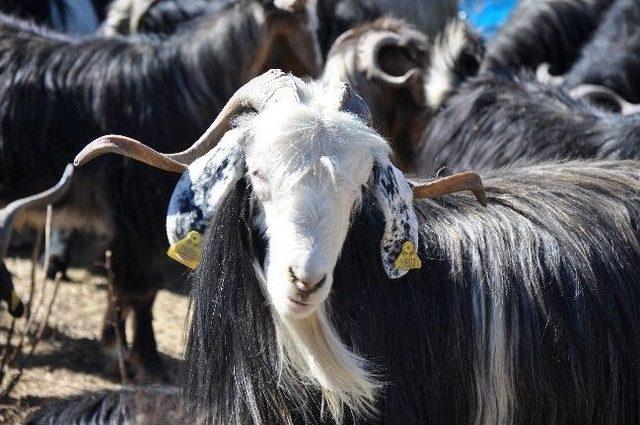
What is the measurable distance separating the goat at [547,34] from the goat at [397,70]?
4.58 feet

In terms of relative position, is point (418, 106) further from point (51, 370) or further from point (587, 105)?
→ point (51, 370)

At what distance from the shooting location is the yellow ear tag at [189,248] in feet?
10.2

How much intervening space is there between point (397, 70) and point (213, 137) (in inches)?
127

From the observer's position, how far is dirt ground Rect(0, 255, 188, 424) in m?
5.09

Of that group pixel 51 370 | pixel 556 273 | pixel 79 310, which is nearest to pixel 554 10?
pixel 79 310

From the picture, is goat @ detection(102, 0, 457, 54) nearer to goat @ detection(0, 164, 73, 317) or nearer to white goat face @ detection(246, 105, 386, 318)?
goat @ detection(0, 164, 73, 317)

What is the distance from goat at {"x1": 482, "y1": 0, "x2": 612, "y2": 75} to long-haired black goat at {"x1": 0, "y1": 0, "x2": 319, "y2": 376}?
2423 mm

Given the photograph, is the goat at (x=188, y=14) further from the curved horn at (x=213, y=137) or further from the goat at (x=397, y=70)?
the curved horn at (x=213, y=137)

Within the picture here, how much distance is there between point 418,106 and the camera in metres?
6.22

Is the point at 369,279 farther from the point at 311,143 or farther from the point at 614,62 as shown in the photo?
the point at 614,62

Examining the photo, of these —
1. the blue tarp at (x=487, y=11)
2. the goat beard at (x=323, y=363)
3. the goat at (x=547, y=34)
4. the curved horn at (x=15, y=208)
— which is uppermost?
the blue tarp at (x=487, y=11)

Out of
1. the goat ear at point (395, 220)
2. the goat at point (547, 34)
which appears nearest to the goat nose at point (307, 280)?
the goat ear at point (395, 220)

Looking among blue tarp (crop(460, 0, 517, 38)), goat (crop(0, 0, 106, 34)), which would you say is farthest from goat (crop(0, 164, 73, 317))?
blue tarp (crop(460, 0, 517, 38))

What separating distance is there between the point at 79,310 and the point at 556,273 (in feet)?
12.6
